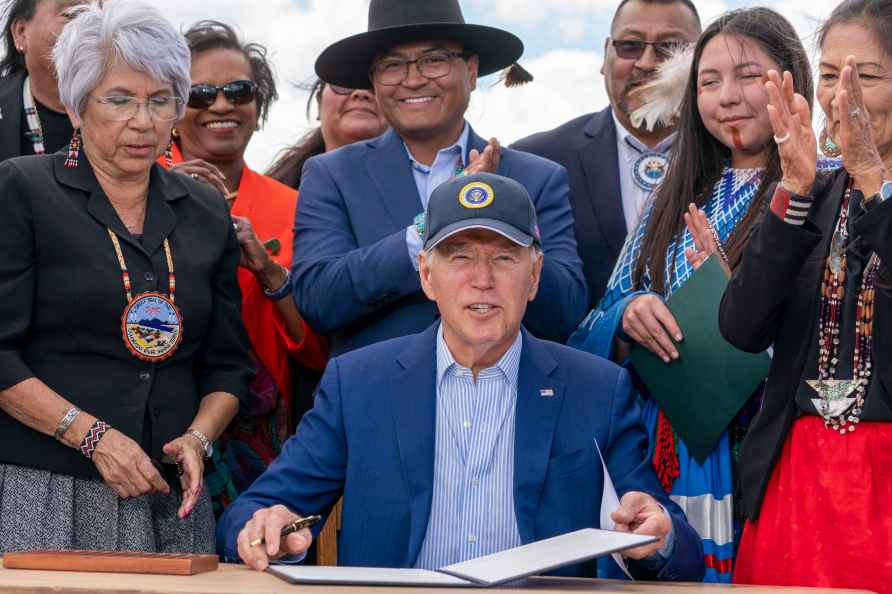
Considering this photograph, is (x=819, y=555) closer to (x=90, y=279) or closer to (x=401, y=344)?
(x=401, y=344)

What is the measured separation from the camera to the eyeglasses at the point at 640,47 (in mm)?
5684

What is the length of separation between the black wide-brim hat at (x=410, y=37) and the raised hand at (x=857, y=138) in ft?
6.11

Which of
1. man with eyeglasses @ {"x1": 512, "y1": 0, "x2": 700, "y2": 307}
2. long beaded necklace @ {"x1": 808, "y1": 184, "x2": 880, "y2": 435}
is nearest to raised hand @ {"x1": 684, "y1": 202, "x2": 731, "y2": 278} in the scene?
long beaded necklace @ {"x1": 808, "y1": 184, "x2": 880, "y2": 435}

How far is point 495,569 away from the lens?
8.83 ft

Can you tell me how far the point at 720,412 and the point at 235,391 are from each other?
58.5 inches

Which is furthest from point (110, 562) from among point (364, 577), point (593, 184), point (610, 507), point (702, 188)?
point (593, 184)

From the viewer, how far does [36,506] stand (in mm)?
3684

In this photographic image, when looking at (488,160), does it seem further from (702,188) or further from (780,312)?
(780,312)

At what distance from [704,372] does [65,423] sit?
1.85 m

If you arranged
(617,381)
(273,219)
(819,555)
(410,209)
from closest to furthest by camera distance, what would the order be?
1. (819,555)
2. (617,381)
3. (410,209)
4. (273,219)

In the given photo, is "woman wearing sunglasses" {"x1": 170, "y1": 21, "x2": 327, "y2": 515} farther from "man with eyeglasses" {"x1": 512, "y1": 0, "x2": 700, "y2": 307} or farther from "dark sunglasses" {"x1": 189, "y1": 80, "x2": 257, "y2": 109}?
"man with eyeglasses" {"x1": 512, "y1": 0, "x2": 700, "y2": 307}

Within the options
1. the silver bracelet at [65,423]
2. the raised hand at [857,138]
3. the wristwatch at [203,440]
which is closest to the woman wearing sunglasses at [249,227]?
the wristwatch at [203,440]

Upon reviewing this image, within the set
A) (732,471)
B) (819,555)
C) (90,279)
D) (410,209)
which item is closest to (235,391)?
(90,279)

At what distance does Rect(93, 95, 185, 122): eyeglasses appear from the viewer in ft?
13.0
